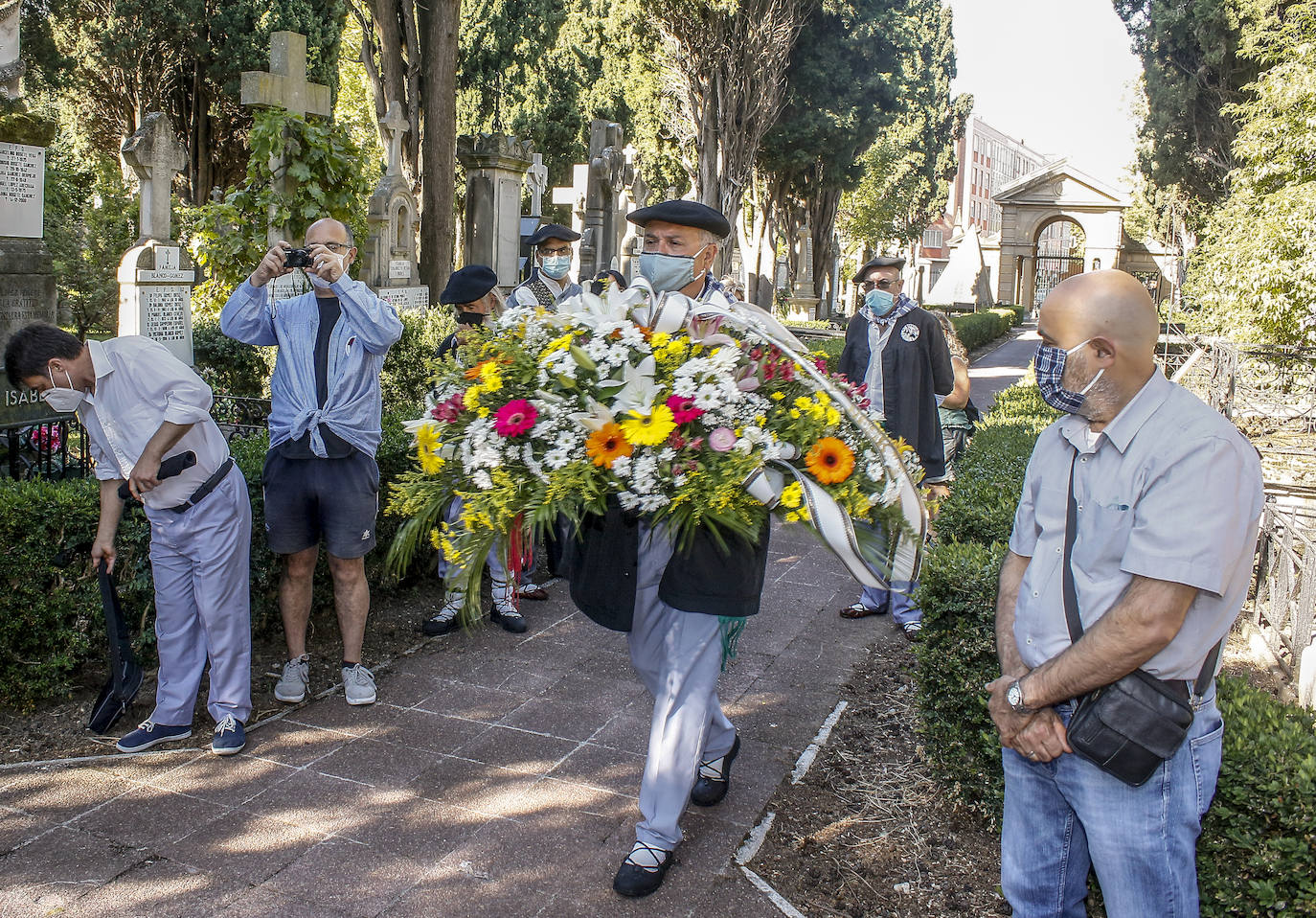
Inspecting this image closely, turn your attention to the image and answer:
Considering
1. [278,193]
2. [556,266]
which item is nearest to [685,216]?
[556,266]

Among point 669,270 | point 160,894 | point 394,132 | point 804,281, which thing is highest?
point 394,132

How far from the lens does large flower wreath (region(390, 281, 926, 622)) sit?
3.15 meters

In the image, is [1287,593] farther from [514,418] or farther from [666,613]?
[514,418]

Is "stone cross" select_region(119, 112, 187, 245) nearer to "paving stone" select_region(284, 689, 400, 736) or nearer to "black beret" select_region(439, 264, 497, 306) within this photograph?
"black beret" select_region(439, 264, 497, 306)

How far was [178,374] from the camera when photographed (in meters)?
4.35

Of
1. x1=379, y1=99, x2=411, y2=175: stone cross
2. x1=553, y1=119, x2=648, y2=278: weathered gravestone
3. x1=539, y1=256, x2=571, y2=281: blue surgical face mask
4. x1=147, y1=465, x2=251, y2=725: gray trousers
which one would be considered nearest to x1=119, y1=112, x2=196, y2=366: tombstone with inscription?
x1=539, y1=256, x2=571, y2=281: blue surgical face mask

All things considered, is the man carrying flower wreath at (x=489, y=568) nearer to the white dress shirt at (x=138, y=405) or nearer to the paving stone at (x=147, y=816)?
the white dress shirt at (x=138, y=405)

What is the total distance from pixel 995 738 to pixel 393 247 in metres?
12.6

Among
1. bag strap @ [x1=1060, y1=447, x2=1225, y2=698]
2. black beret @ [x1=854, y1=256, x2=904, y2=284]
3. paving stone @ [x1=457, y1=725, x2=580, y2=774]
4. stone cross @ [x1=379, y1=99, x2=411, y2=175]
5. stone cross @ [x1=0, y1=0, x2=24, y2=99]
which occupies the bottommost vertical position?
paving stone @ [x1=457, y1=725, x2=580, y2=774]

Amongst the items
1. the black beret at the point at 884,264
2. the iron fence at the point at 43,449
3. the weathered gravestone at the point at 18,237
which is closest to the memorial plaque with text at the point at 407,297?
the weathered gravestone at the point at 18,237

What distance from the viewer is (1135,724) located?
232 cm

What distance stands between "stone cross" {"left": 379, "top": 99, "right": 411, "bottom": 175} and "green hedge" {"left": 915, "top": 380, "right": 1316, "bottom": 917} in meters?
11.5

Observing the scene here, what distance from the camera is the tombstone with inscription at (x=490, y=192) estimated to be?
665 inches

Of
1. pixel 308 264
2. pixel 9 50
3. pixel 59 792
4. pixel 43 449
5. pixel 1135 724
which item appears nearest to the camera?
pixel 1135 724
